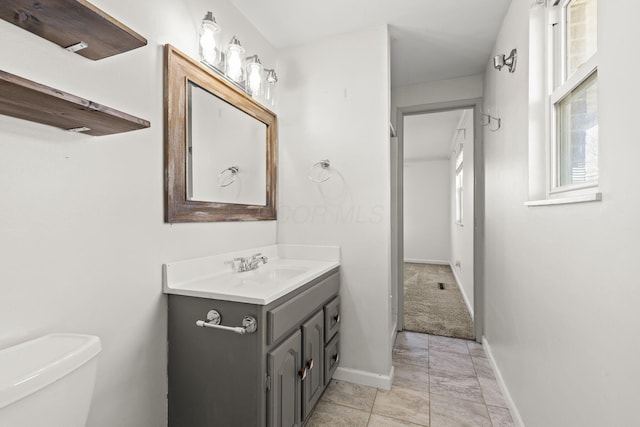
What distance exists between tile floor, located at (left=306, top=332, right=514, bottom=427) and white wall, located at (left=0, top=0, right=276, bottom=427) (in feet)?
3.28

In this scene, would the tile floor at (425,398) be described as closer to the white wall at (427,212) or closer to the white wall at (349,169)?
the white wall at (349,169)

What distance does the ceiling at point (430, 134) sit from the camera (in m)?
4.29

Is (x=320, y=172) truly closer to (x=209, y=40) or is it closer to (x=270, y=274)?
(x=270, y=274)

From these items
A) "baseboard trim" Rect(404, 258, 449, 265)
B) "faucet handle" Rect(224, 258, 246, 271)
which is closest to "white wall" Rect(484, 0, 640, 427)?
"faucet handle" Rect(224, 258, 246, 271)

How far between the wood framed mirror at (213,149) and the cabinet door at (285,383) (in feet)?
2.52

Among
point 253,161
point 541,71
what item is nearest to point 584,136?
point 541,71

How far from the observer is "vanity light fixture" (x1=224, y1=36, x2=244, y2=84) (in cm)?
173

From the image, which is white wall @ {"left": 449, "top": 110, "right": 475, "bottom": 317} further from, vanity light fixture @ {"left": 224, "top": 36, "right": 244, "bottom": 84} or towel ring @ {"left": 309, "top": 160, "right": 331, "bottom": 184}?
vanity light fixture @ {"left": 224, "top": 36, "right": 244, "bottom": 84}

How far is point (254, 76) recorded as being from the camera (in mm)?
1938

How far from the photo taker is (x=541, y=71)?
1505mm

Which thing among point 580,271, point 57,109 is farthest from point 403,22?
point 57,109

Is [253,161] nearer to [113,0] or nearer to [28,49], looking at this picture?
[113,0]

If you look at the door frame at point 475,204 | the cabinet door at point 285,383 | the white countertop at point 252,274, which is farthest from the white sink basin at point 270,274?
the door frame at point 475,204

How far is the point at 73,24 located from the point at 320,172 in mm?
1535
